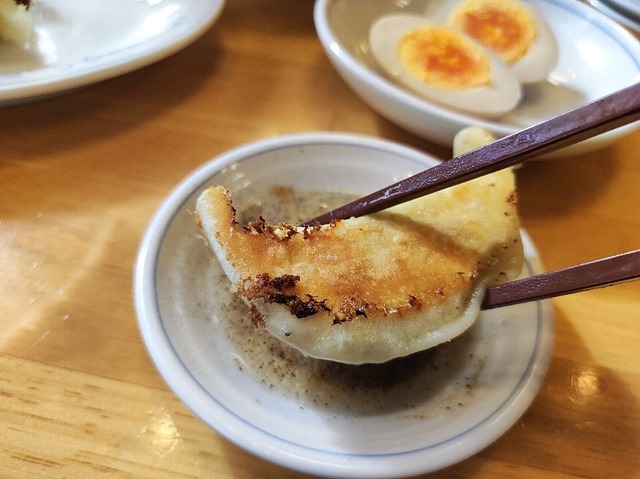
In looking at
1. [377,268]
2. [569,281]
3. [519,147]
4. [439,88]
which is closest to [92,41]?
[439,88]

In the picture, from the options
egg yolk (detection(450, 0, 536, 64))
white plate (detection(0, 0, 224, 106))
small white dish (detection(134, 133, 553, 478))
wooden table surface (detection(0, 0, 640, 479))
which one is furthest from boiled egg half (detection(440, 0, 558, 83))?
small white dish (detection(134, 133, 553, 478))

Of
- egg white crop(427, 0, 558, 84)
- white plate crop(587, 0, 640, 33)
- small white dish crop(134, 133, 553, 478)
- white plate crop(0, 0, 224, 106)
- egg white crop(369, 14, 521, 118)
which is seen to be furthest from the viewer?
white plate crop(587, 0, 640, 33)

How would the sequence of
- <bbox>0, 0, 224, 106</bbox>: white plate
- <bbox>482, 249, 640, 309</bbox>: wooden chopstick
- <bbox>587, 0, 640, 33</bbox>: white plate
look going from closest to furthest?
1. <bbox>482, 249, 640, 309</bbox>: wooden chopstick
2. <bbox>0, 0, 224, 106</bbox>: white plate
3. <bbox>587, 0, 640, 33</bbox>: white plate

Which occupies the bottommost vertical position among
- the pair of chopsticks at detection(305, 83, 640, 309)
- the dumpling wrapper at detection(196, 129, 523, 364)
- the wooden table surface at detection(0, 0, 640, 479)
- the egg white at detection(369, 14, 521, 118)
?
the wooden table surface at detection(0, 0, 640, 479)

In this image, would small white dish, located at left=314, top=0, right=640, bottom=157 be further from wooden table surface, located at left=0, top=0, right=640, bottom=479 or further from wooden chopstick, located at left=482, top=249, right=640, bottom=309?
wooden chopstick, located at left=482, top=249, right=640, bottom=309

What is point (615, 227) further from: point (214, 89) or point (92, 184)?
point (92, 184)

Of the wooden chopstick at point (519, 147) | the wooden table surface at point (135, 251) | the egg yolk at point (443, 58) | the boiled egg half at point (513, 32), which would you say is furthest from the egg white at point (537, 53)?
the wooden chopstick at point (519, 147)

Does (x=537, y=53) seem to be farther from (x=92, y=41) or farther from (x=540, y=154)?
(x=92, y=41)
